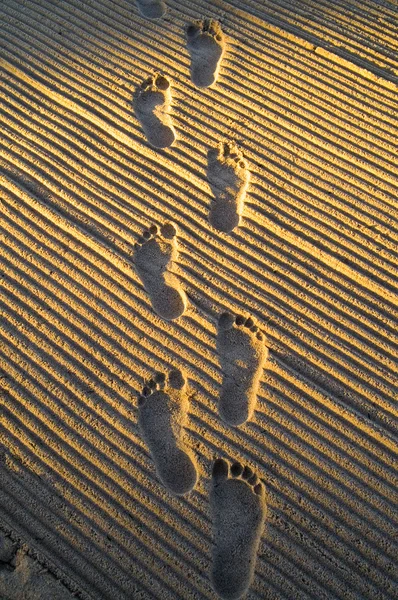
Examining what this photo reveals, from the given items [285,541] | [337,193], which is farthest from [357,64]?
[285,541]

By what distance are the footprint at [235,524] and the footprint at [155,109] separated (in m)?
1.77

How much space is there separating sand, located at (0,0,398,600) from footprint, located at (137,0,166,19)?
0.04ft

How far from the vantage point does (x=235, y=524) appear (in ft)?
7.03

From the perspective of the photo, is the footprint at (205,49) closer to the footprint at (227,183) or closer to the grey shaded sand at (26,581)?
the footprint at (227,183)

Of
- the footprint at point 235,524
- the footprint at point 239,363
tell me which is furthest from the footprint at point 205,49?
the footprint at point 235,524

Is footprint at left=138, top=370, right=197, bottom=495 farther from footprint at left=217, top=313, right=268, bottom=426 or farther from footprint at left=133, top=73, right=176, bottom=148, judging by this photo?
footprint at left=133, top=73, right=176, bottom=148

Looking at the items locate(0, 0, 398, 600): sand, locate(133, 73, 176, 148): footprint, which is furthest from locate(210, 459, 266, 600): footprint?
locate(133, 73, 176, 148): footprint

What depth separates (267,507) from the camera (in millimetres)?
2150

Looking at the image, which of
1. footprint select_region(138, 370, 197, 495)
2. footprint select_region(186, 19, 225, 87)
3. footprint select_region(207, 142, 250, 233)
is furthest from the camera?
footprint select_region(186, 19, 225, 87)

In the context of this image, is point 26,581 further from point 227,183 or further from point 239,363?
point 227,183

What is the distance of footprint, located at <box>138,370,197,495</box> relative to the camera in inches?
86.8

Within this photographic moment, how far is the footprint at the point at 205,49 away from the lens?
9.41ft

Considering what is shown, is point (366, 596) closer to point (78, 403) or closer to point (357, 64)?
point (78, 403)

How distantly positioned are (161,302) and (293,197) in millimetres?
907
